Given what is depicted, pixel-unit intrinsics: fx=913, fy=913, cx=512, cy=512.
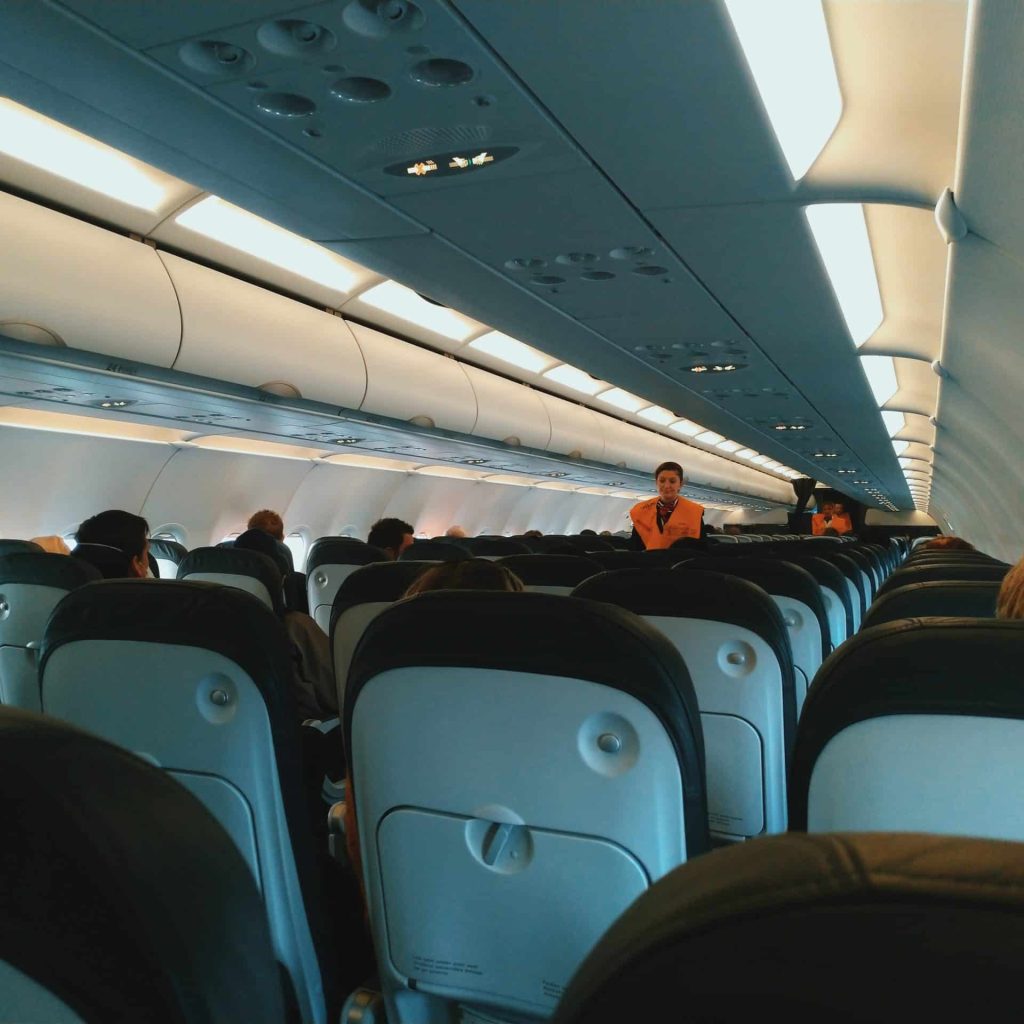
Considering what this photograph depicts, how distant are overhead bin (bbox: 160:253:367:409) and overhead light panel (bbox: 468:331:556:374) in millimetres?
2544

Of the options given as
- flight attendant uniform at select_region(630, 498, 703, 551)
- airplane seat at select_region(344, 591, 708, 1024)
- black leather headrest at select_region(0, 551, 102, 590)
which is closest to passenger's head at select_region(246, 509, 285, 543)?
flight attendant uniform at select_region(630, 498, 703, 551)

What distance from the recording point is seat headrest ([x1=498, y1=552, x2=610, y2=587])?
4219mm

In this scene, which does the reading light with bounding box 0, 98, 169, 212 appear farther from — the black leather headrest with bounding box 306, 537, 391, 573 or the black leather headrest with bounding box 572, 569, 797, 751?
the black leather headrest with bounding box 572, 569, 797, 751

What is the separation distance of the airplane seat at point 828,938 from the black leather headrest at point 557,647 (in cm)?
106

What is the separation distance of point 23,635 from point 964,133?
4.45 meters

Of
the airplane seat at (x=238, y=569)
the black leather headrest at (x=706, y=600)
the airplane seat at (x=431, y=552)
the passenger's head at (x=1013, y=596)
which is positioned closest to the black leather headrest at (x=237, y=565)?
the airplane seat at (x=238, y=569)

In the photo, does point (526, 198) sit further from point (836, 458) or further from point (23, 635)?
point (836, 458)

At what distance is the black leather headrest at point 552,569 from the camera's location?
4219mm

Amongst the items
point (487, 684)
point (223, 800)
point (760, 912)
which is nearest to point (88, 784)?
point (760, 912)

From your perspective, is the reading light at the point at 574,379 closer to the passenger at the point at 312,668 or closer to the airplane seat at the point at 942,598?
the passenger at the point at 312,668

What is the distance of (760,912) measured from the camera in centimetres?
47

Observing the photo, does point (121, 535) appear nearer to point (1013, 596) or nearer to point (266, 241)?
point (266, 241)

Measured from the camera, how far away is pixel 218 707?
6.60 feet

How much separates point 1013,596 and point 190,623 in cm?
199
